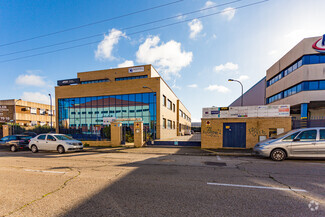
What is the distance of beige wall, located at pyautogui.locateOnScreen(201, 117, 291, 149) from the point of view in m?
10.5

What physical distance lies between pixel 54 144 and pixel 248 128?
15.4 m

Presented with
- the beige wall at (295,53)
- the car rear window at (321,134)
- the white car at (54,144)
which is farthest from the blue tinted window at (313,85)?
the white car at (54,144)

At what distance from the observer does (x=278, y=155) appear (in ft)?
23.7

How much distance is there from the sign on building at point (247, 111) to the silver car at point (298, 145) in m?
3.67

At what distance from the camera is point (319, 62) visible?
722 inches

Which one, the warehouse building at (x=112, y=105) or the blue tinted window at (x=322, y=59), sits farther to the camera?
the warehouse building at (x=112, y=105)

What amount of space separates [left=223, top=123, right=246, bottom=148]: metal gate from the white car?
39.8 feet

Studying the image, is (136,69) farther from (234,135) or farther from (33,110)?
(33,110)

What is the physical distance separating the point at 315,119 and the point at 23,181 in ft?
56.7

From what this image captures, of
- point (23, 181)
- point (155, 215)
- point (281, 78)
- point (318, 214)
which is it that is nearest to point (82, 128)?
point (23, 181)

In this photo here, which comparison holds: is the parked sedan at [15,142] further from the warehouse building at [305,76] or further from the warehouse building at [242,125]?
the warehouse building at [305,76]

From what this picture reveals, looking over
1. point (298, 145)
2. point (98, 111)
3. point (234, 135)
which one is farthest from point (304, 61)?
point (98, 111)

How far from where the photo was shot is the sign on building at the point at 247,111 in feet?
34.5

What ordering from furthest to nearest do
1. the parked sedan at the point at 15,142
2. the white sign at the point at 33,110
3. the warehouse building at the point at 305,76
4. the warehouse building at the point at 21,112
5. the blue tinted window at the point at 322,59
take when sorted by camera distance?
the white sign at the point at 33,110 < the warehouse building at the point at 21,112 < the warehouse building at the point at 305,76 < the blue tinted window at the point at 322,59 < the parked sedan at the point at 15,142
